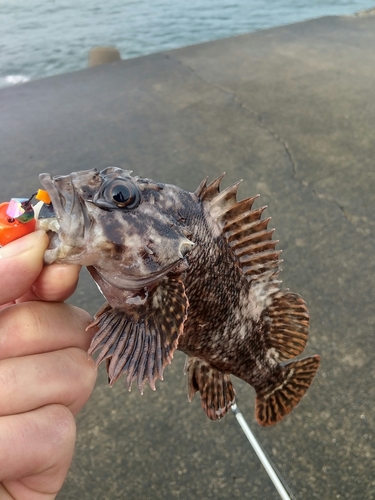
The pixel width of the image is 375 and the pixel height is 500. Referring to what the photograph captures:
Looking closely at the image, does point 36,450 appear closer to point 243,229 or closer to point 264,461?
point 243,229

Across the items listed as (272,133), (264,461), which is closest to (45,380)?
(264,461)

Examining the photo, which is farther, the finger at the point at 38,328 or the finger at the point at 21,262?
the finger at the point at 38,328

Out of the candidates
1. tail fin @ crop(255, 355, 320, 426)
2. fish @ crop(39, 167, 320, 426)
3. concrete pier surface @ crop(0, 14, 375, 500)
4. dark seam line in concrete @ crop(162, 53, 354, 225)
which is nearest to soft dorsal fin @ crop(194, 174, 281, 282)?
fish @ crop(39, 167, 320, 426)

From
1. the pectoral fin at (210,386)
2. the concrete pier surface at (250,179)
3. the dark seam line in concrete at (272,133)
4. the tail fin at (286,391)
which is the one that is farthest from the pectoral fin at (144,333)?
the dark seam line in concrete at (272,133)

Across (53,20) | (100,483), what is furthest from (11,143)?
(53,20)

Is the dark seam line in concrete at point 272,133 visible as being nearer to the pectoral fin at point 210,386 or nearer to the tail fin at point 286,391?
the tail fin at point 286,391

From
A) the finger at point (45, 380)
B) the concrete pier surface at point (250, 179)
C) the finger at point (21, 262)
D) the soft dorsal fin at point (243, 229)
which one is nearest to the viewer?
the finger at point (21, 262)
